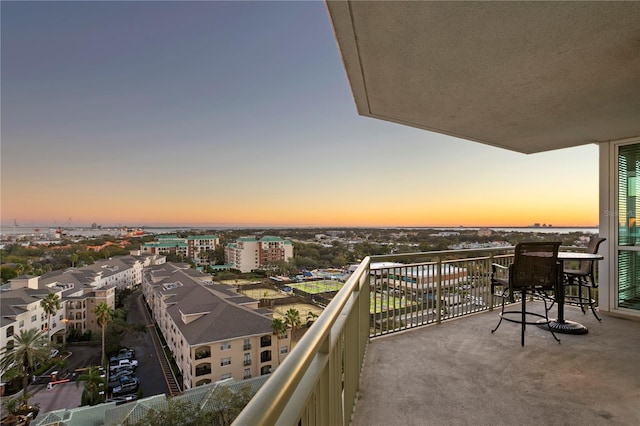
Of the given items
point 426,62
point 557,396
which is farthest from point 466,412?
point 426,62

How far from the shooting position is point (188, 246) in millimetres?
15781

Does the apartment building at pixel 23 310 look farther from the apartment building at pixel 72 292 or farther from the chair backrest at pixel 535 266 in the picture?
the chair backrest at pixel 535 266

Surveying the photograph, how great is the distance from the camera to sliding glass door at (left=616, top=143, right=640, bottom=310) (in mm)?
4922

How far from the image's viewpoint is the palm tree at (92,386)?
34.3ft

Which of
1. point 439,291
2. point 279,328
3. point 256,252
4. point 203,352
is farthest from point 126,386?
point 439,291

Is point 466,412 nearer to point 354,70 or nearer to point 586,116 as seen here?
point 354,70

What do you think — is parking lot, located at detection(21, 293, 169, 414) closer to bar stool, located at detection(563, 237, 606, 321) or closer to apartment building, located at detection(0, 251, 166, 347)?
apartment building, located at detection(0, 251, 166, 347)

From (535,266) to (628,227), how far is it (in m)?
2.40

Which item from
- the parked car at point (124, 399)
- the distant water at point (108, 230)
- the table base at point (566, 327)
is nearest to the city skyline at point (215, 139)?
the distant water at point (108, 230)

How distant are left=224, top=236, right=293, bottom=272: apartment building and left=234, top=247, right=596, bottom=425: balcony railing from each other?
6267 millimetres

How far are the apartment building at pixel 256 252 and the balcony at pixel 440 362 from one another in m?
6.35

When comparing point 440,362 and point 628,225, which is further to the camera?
point 628,225

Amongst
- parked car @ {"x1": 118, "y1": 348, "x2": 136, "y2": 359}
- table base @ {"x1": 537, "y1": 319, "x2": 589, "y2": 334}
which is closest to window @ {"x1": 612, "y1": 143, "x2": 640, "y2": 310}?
table base @ {"x1": 537, "y1": 319, "x2": 589, "y2": 334}

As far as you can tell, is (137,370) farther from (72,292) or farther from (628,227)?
(628,227)
